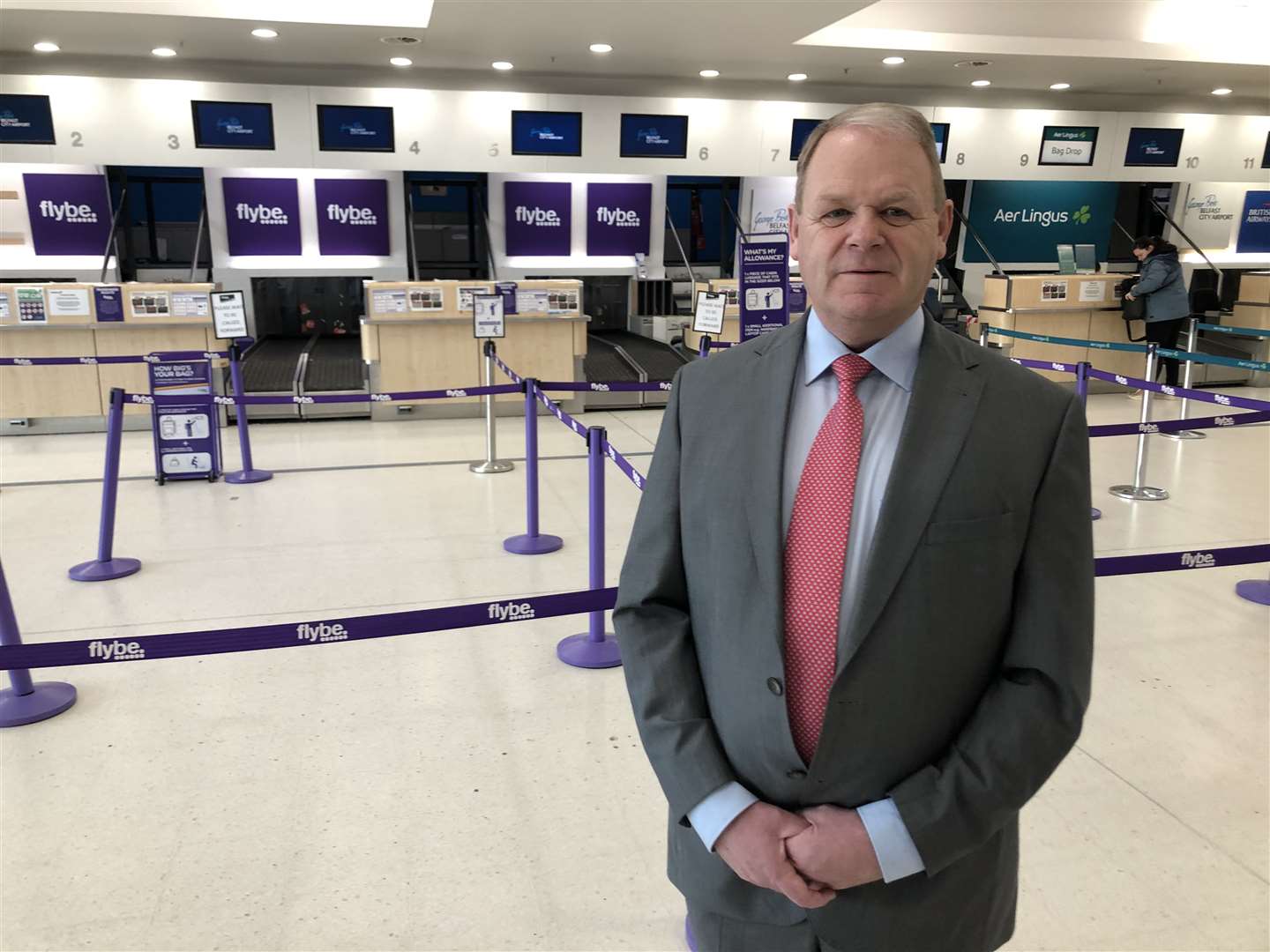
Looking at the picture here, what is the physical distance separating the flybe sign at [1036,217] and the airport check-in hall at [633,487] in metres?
0.08

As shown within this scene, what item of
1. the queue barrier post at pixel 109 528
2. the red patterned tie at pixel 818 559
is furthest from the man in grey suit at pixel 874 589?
the queue barrier post at pixel 109 528

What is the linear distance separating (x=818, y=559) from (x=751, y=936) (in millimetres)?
585

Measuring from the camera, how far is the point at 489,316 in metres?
7.17

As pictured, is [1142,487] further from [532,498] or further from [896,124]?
[896,124]

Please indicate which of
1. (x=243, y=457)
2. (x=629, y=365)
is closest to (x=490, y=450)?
(x=243, y=457)

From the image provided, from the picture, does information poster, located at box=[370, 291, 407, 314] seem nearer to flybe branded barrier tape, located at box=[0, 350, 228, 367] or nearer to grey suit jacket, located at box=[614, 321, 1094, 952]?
flybe branded barrier tape, located at box=[0, 350, 228, 367]

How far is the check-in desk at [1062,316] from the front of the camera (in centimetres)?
1027

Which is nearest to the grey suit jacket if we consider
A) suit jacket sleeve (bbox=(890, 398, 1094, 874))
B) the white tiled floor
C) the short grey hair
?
suit jacket sleeve (bbox=(890, 398, 1094, 874))

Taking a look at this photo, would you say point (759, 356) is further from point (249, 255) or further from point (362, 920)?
point (249, 255)

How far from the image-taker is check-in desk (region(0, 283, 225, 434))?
8.04 m

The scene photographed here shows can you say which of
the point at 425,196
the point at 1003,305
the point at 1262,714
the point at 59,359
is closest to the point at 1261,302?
the point at 1003,305

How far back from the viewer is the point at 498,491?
6.44m

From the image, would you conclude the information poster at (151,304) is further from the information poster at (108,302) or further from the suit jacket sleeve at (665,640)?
the suit jacket sleeve at (665,640)

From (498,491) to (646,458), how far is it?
1.38 metres
